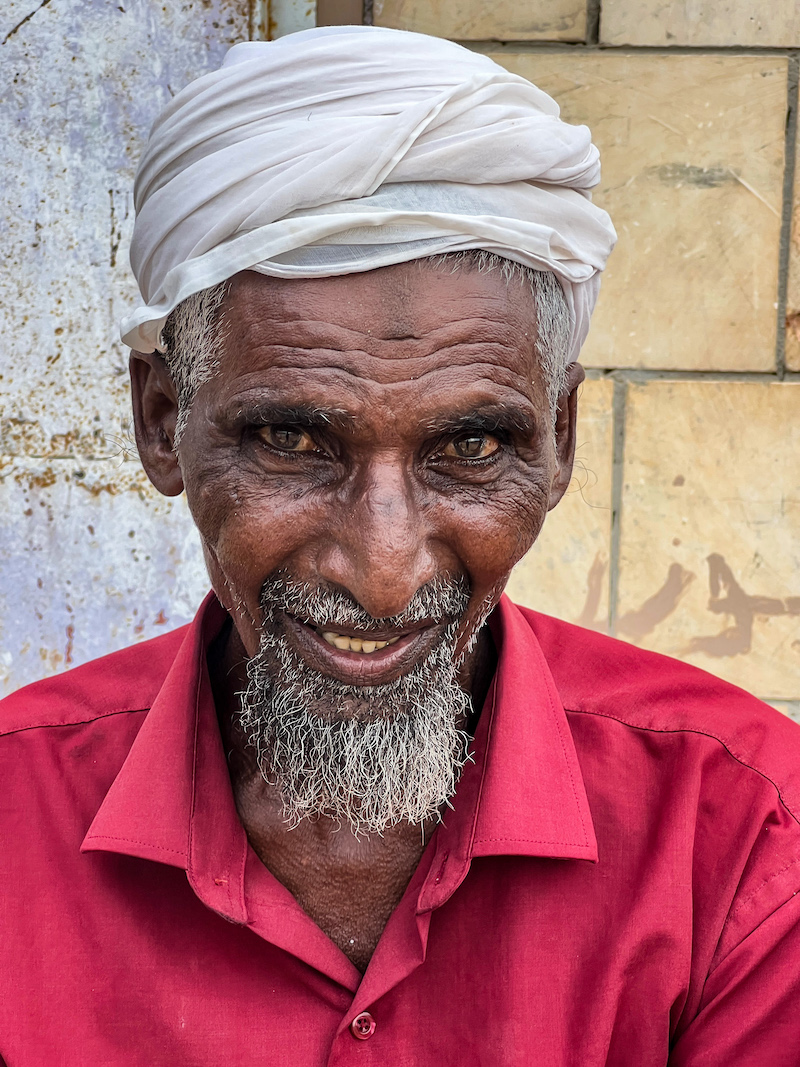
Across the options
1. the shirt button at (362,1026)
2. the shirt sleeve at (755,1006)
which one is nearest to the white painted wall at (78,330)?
the shirt button at (362,1026)

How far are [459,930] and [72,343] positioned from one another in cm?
198

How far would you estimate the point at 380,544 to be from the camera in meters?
1.54

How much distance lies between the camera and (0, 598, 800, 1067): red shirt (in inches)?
63.2

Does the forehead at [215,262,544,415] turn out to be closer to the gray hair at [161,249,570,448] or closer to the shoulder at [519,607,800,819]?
the gray hair at [161,249,570,448]

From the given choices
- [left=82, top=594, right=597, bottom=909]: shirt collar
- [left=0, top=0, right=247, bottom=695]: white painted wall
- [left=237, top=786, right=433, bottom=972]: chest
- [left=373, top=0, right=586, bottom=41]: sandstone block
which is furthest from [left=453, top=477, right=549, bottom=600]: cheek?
[left=373, top=0, right=586, bottom=41]: sandstone block

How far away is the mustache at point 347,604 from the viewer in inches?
63.4

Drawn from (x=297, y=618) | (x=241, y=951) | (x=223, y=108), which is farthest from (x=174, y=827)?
(x=223, y=108)

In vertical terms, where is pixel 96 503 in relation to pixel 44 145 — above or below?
below

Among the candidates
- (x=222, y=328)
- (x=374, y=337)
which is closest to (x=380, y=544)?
(x=374, y=337)

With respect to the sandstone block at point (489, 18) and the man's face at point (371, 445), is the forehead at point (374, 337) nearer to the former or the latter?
the man's face at point (371, 445)

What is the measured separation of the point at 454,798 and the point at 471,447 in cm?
63

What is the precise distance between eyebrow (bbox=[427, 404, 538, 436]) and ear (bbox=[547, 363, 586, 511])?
0.76ft

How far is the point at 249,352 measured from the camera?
5.37 feet

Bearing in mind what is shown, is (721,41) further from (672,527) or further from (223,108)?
(223,108)
